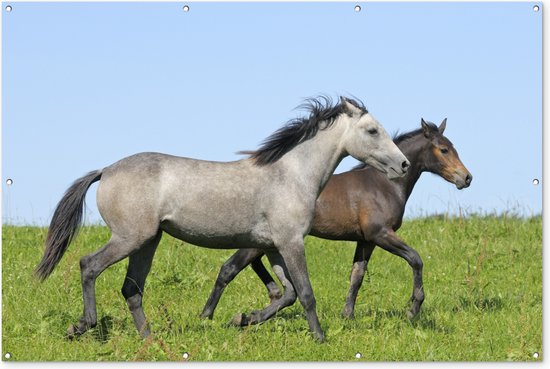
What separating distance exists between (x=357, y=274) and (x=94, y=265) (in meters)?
3.16

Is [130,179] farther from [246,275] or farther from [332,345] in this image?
[246,275]

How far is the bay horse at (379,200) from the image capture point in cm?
936

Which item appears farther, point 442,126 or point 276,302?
point 442,126

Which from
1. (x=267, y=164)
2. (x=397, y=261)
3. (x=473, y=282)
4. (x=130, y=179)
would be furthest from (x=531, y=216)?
(x=130, y=179)

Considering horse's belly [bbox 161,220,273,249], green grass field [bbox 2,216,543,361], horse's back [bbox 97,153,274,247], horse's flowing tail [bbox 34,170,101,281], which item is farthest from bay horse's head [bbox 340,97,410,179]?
horse's flowing tail [bbox 34,170,101,281]

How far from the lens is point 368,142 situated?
750 centimetres

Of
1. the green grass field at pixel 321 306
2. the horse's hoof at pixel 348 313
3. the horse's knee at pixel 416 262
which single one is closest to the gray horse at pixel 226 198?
the green grass field at pixel 321 306

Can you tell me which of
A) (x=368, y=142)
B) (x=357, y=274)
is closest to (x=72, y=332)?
(x=368, y=142)

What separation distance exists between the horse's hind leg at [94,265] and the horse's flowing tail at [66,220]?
24 cm

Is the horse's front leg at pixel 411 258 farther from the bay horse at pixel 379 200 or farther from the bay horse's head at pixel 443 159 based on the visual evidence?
the bay horse's head at pixel 443 159

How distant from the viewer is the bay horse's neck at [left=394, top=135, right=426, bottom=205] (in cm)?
963

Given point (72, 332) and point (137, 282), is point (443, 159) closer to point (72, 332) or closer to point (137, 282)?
point (137, 282)

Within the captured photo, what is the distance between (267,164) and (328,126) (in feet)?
1.97

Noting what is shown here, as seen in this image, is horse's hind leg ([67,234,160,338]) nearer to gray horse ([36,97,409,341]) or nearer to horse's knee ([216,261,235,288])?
gray horse ([36,97,409,341])
